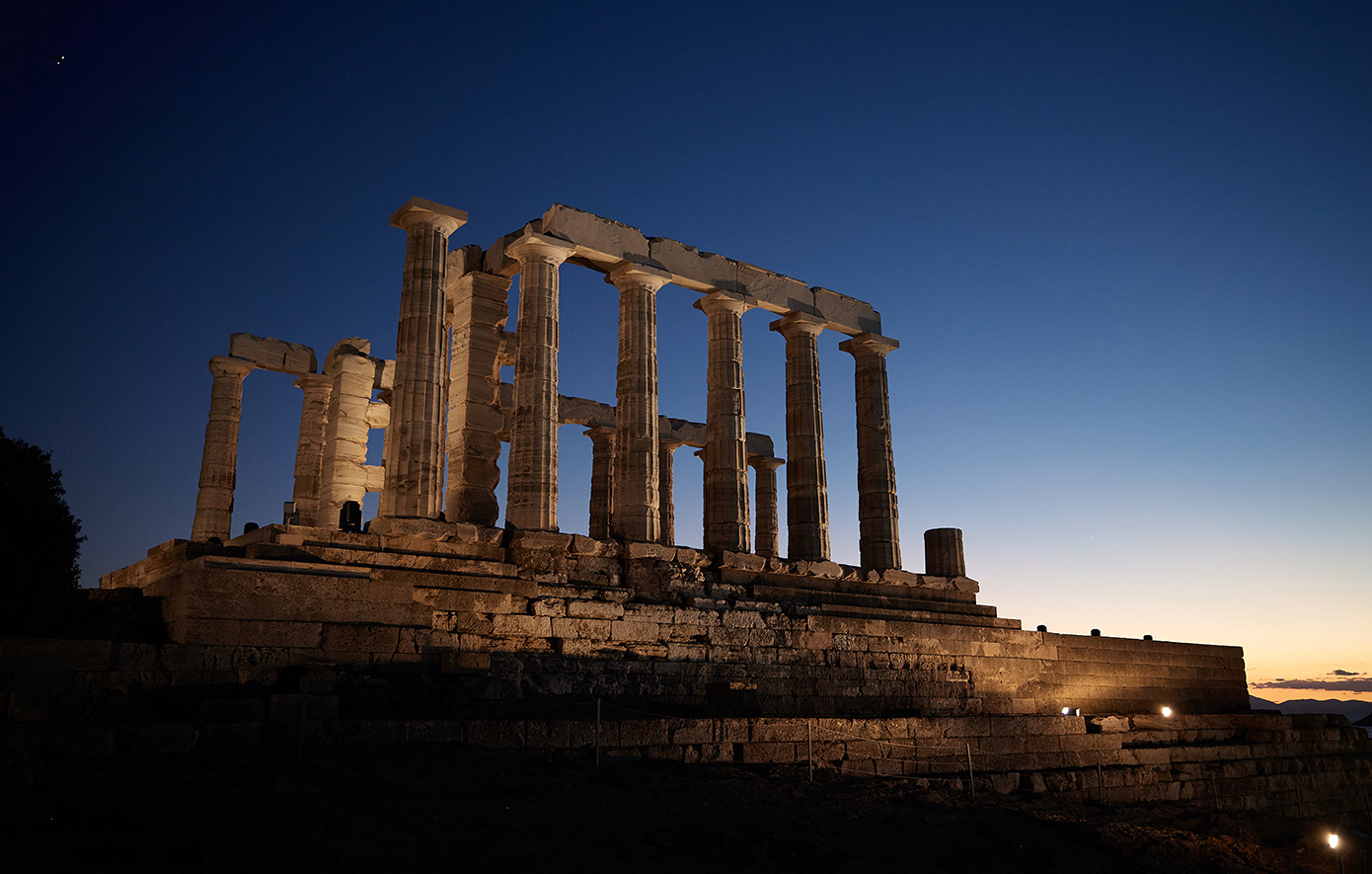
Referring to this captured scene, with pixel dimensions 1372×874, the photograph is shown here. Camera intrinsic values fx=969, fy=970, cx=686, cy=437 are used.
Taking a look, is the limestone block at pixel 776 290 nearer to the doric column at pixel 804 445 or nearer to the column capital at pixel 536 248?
the doric column at pixel 804 445

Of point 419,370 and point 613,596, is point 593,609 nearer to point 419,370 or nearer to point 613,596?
point 613,596

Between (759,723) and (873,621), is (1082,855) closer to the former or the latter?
(759,723)

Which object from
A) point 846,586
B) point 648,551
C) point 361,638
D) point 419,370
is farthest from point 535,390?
point 846,586

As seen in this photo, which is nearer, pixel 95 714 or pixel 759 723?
pixel 95 714

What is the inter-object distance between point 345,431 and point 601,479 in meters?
9.50

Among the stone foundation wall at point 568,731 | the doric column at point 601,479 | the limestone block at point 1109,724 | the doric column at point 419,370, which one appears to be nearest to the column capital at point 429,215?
the doric column at point 419,370

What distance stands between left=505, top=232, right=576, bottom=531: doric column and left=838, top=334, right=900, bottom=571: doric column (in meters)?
10.2

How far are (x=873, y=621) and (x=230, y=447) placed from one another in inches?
692

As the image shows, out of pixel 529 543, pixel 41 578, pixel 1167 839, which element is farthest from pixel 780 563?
pixel 41 578

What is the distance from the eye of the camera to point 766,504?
36.5 metres

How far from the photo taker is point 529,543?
63.7 ft

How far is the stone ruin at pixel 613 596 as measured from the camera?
14.2m

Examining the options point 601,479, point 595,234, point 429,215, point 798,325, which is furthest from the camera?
point 601,479

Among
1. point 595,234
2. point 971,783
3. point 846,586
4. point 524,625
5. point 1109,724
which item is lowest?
point 971,783
